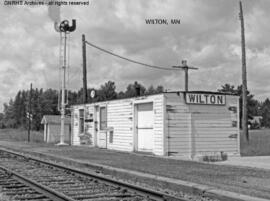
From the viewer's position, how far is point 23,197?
341 inches

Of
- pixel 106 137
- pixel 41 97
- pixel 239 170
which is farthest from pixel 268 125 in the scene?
pixel 239 170

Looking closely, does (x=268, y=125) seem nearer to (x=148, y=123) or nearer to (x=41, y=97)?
(x=41, y=97)

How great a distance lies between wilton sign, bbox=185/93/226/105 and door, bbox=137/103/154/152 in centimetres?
186

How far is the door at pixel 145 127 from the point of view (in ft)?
64.1

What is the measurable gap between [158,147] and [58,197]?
1051 centimetres

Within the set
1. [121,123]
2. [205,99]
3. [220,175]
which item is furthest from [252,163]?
[121,123]

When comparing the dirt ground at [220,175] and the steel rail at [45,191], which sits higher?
the dirt ground at [220,175]

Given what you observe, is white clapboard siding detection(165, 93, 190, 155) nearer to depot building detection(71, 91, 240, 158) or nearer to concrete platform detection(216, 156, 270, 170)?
depot building detection(71, 91, 240, 158)

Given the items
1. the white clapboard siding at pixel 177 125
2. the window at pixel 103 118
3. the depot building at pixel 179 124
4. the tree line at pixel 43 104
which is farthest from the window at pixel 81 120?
the tree line at pixel 43 104

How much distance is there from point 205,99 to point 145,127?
3028 mm

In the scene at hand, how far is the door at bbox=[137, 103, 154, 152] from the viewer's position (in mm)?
19547

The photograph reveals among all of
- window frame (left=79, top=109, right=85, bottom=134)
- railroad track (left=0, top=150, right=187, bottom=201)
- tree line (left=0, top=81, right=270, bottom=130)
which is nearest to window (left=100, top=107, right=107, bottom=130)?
→ window frame (left=79, top=109, right=85, bottom=134)

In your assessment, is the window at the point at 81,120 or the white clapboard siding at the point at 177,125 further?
the window at the point at 81,120

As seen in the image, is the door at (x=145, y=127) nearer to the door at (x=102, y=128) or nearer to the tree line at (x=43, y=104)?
A: the door at (x=102, y=128)
